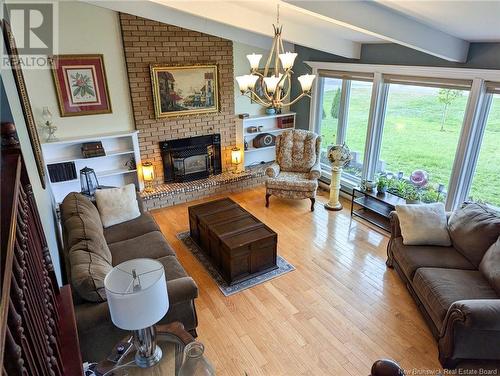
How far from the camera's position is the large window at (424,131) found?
150 inches

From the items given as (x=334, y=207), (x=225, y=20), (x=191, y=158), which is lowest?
(x=334, y=207)

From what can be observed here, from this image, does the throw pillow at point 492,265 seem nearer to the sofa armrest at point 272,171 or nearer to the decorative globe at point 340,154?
the decorative globe at point 340,154

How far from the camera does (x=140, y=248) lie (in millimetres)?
3189

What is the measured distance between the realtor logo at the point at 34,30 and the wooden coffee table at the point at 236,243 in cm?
264

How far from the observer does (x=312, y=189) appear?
480cm

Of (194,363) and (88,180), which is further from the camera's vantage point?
(88,180)

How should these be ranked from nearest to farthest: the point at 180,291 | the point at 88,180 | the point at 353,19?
the point at 180,291
the point at 353,19
the point at 88,180

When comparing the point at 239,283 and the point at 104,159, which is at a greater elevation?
the point at 104,159

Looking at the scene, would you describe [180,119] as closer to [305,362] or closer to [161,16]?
[161,16]

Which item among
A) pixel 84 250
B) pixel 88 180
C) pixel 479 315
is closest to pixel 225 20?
pixel 88 180

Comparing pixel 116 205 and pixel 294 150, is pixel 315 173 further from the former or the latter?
pixel 116 205

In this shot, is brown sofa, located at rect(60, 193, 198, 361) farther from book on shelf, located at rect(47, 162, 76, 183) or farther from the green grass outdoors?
the green grass outdoors

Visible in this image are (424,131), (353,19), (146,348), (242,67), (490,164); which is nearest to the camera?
(146,348)

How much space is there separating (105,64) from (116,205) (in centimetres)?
212
